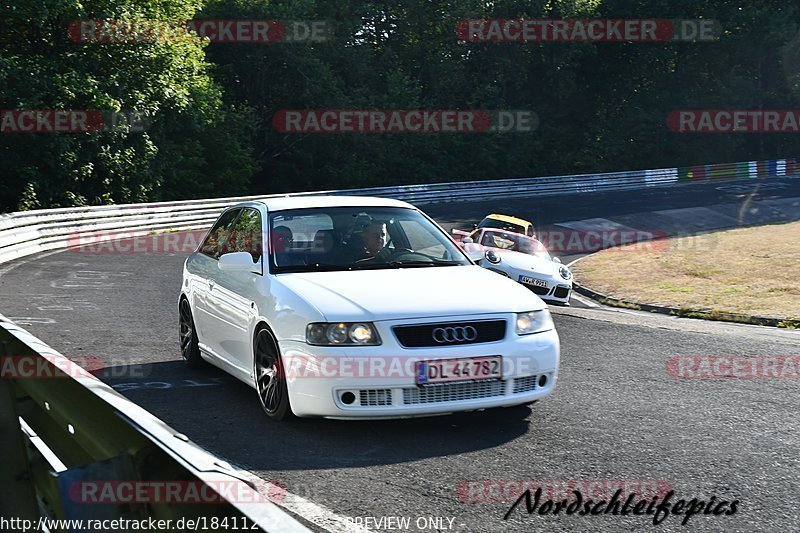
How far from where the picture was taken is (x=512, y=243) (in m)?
19.7

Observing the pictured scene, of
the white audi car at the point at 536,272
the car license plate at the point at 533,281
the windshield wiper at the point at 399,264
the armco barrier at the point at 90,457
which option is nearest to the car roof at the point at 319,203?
the windshield wiper at the point at 399,264

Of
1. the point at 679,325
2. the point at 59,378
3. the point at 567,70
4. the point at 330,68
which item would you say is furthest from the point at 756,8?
the point at 59,378

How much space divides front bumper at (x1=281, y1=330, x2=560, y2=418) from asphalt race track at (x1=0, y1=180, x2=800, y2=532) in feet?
0.66

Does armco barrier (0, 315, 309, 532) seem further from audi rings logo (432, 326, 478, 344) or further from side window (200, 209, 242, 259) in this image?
side window (200, 209, 242, 259)

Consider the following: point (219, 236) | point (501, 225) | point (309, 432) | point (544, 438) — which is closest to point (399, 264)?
point (309, 432)

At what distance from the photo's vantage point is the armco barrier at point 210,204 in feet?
76.2

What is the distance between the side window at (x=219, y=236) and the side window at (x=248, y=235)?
16 centimetres

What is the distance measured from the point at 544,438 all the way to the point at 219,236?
3751 millimetres

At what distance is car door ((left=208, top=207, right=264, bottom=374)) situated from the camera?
25.0 feet

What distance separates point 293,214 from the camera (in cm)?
809

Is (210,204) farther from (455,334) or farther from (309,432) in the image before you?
(455,334)

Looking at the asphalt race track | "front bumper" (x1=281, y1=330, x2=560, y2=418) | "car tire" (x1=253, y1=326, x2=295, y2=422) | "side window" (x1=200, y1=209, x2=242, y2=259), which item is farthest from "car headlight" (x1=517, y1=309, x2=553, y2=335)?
"side window" (x1=200, y1=209, x2=242, y2=259)

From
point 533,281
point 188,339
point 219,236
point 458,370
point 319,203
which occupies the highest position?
point 319,203

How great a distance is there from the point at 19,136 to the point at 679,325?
84.6ft
